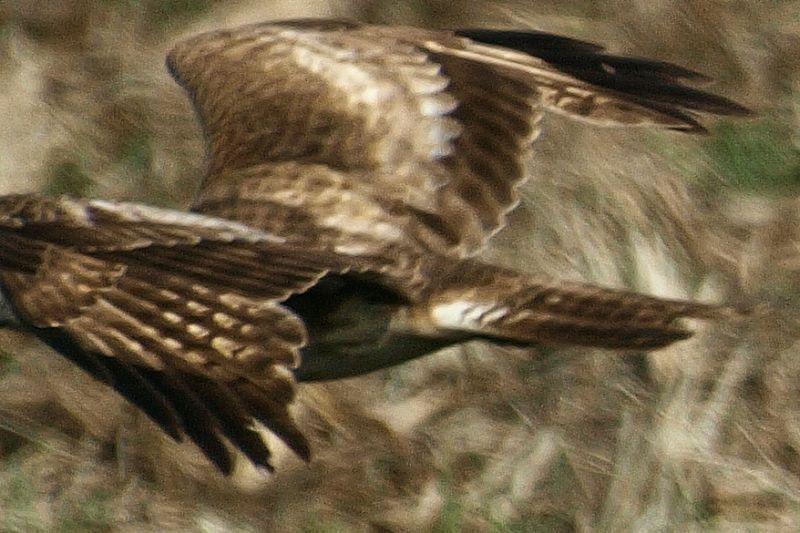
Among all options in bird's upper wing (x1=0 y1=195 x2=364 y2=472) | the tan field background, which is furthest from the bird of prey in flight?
the tan field background

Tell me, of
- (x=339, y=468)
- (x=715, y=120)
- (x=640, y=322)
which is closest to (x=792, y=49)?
(x=715, y=120)

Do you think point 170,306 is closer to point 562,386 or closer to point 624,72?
point 624,72

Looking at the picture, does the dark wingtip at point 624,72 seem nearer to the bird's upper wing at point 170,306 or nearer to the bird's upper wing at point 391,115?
the bird's upper wing at point 391,115

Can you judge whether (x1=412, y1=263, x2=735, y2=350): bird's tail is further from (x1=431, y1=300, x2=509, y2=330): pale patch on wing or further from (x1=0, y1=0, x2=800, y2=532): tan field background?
(x1=0, y1=0, x2=800, y2=532): tan field background

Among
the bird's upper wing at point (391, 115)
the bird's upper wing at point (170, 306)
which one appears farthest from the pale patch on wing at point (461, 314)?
the bird's upper wing at point (170, 306)

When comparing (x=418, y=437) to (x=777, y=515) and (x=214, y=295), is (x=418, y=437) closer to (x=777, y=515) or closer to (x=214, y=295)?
(x=777, y=515)

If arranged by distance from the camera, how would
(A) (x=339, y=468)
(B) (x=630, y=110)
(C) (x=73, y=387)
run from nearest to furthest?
(B) (x=630, y=110) < (A) (x=339, y=468) < (C) (x=73, y=387)

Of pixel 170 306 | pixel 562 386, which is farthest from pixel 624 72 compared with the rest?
pixel 170 306
